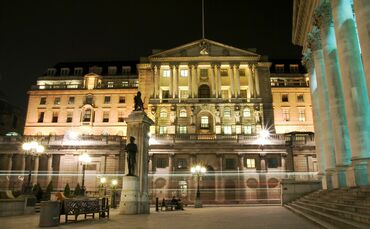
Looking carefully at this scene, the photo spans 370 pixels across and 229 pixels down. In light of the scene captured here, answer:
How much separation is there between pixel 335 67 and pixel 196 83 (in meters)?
43.8

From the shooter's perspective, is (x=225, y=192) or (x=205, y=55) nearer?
(x=225, y=192)

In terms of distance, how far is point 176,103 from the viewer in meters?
62.9

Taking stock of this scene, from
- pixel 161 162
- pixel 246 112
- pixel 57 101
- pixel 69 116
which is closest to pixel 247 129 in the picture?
pixel 246 112

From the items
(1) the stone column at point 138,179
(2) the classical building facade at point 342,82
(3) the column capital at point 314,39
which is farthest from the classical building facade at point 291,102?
(1) the stone column at point 138,179

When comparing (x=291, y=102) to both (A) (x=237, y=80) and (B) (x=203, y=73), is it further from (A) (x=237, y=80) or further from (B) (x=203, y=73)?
(B) (x=203, y=73)

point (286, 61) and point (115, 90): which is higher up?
point (286, 61)

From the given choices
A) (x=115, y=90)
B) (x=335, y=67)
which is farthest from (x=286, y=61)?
(x=335, y=67)

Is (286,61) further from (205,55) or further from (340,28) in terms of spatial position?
(340,28)

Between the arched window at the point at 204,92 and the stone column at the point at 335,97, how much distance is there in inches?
1644

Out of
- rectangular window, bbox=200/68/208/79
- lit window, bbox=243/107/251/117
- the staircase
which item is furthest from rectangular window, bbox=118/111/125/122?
the staircase

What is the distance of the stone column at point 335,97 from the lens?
69.5 ft

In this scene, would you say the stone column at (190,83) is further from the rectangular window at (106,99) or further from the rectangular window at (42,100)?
the rectangular window at (42,100)

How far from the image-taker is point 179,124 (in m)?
61.5

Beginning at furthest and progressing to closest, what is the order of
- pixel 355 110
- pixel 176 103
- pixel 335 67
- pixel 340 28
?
1. pixel 176 103
2. pixel 335 67
3. pixel 340 28
4. pixel 355 110
